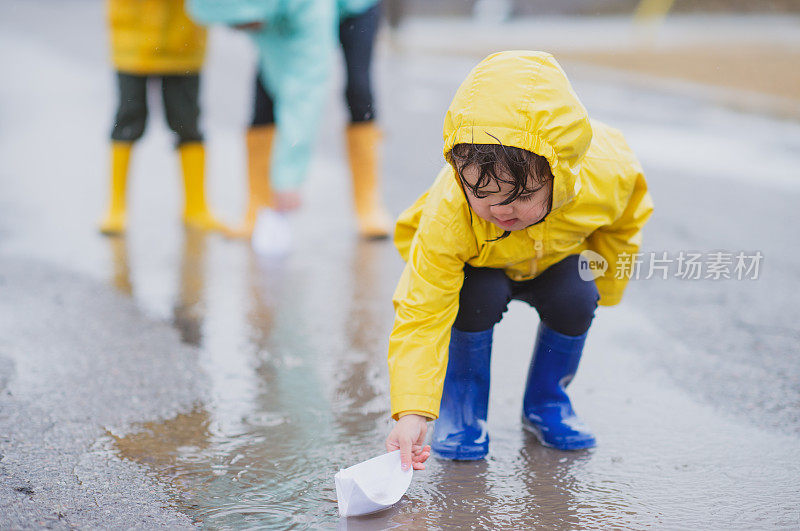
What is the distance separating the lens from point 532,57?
205 centimetres

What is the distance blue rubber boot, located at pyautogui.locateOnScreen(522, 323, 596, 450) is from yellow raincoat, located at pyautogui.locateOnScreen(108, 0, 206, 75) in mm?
2599

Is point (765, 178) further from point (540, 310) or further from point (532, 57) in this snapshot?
point (532, 57)

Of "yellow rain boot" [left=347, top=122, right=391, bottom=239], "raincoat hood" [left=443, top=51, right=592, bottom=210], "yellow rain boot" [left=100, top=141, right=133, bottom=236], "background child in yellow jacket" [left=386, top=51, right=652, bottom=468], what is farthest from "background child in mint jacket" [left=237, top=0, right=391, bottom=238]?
"raincoat hood" [left=443, top=51, right=592, bottom=210]

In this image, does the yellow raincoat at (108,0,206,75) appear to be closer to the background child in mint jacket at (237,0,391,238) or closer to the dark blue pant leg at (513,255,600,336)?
the background child in mint jacket at (237,0,391,238)

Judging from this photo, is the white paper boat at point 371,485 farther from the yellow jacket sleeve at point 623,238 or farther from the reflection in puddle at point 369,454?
the yellow jacket sleeve at point 623,238

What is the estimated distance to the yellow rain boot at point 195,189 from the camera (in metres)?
4.70

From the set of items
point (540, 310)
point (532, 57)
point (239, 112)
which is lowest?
point (239, 112)

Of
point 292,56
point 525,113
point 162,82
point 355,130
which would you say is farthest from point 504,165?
point 162,82

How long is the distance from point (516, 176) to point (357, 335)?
1.48 meters

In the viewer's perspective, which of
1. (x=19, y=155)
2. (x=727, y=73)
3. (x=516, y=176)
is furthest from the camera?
(x=727, y=73)

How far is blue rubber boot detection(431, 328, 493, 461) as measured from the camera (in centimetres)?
245

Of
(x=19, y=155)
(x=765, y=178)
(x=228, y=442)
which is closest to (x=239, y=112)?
(x=19, y=155)

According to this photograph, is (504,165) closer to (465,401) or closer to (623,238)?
(623,238)

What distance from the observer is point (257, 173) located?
4.62m
